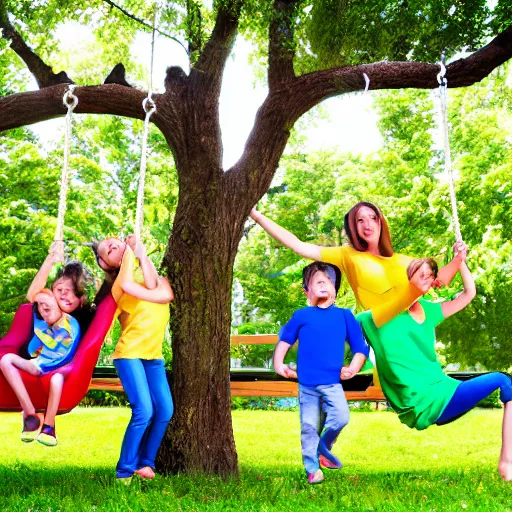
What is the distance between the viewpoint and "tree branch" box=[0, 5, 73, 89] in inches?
223

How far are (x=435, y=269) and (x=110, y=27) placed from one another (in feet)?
14.2

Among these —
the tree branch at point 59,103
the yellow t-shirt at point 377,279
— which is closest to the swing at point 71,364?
the tree branch at point 59,103

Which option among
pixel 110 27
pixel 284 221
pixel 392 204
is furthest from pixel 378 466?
pixel 284 221

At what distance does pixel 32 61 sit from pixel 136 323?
8.31ft

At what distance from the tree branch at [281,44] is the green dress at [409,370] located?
2057 mm

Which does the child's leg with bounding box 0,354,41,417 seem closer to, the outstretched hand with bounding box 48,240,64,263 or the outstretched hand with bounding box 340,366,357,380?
the outstretched hand with bounding box 48,240,64,263

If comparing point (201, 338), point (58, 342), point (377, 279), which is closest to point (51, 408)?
point (58, 342)

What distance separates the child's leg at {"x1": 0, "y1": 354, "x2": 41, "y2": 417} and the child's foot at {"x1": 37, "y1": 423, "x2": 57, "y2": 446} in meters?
0.12

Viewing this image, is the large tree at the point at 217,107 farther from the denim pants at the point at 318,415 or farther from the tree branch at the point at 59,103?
the denim pants at the point at 318,415

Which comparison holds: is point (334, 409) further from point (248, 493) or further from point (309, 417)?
point (248, 493)

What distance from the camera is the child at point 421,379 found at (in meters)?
4.21

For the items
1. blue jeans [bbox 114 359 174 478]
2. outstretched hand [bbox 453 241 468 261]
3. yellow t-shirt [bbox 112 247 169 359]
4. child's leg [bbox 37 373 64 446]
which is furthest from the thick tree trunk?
outstretched hand [bbox 453 241 468 261]

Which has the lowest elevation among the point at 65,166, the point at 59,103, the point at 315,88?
the point at 65,166

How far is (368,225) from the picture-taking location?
4.57 metres
